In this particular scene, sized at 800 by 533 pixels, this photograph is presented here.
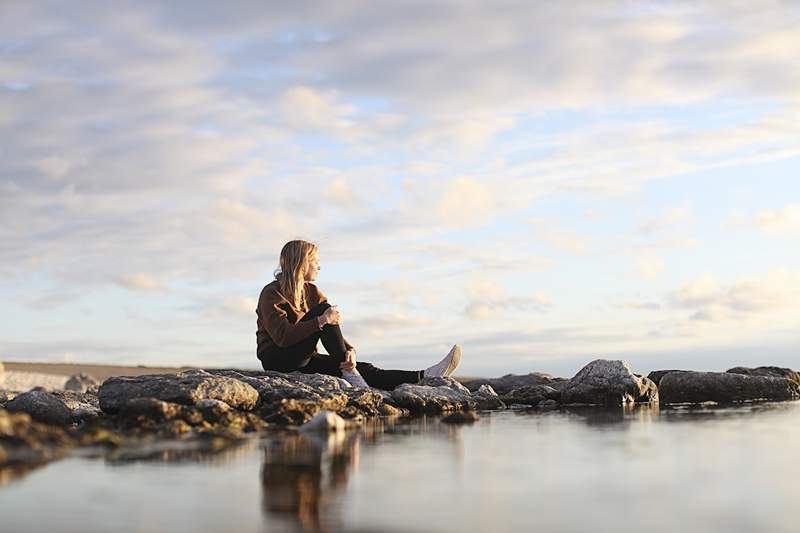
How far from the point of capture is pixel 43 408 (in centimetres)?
984

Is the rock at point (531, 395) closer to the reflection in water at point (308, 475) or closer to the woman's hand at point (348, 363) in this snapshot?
the woman's hand at point (348, 363)

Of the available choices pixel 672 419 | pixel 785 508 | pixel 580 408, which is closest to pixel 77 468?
pixel 785 508

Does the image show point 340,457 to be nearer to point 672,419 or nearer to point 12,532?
point 12,532

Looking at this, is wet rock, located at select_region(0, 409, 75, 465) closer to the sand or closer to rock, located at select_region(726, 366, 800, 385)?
rock, located at select_region(726, 366, 800, 385)

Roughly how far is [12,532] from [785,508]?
10.3ft

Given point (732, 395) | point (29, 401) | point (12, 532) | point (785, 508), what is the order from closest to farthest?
point (12, 532), point (785, 508), point (29, 401), point (732, 395)

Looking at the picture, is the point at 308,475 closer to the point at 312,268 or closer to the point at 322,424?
the point at 322,424

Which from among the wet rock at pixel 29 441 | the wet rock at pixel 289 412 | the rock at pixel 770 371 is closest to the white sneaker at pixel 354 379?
the wet rock at pixel 289 412

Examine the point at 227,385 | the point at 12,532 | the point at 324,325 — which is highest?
the point at 324,325

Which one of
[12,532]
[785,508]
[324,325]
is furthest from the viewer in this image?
[324,325]

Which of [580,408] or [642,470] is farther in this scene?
[580,408]

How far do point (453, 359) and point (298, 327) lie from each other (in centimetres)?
235

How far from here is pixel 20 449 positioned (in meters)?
6.20

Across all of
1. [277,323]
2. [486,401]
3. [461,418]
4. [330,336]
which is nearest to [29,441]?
[461,418]
